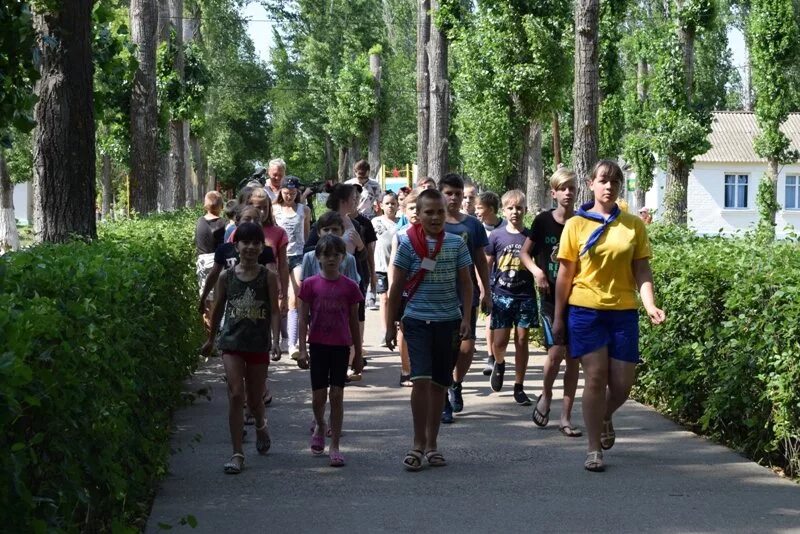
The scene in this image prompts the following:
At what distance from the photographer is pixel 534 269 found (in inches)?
367

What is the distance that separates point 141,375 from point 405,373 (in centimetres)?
454

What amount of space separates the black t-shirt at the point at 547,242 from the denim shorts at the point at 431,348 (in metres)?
1.66

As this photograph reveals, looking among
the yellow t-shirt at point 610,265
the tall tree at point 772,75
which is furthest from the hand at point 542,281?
the tall tree at point 772,75

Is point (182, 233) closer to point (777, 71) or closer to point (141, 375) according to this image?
point (141, 375)

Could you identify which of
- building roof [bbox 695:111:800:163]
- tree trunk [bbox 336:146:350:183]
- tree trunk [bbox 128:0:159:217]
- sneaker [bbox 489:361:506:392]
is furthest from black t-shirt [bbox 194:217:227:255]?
tree trunk [bbox 336:146:350:183]

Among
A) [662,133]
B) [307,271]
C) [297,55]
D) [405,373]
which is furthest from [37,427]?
[297,55]

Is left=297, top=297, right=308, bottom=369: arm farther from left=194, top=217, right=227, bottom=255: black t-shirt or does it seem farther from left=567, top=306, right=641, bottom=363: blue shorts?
left=194, top=217, right=227, bottom=255: black t-shirt

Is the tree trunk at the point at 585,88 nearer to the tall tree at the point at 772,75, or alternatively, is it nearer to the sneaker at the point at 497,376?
the sneaker at the point at 497,376

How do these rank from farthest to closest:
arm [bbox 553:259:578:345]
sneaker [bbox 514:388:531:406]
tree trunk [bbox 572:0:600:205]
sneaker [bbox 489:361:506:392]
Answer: tree trunk [bbox 572:0:600:205] < sneaker [bbox 489:361:506:392] < sneaker [bbox 514:388:531:406] < arm [bbox 553:259:578:345]

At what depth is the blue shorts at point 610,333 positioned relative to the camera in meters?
7.73

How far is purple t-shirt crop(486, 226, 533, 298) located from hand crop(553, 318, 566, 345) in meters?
2.54

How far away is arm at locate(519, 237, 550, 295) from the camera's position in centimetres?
926

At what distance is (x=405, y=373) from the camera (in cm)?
1158

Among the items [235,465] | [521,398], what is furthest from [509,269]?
[235,465]
